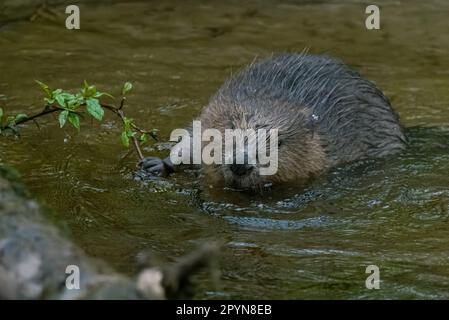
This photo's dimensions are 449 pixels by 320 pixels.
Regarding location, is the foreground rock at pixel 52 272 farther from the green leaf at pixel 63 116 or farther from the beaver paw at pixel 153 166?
the beaver paw at pixel 153 166

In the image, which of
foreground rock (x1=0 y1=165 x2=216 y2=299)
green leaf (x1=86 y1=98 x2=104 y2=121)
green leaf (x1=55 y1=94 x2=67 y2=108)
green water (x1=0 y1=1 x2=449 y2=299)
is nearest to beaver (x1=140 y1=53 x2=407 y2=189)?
green water (x1=0 y1=1 x2=449 y2=299)

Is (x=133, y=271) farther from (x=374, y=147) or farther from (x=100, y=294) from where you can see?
(x=374, y=147)

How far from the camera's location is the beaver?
590cm

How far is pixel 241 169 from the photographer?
214 inches

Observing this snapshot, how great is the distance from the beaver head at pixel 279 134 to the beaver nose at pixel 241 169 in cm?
12

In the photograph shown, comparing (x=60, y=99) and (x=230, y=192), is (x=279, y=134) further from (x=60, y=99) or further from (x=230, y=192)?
(x=60, y=99)

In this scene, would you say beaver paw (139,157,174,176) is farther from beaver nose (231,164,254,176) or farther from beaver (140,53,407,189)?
beaver nose (231,164,254,176)

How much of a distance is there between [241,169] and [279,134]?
57cm

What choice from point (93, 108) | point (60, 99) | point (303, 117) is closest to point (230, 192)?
point (303, 117)


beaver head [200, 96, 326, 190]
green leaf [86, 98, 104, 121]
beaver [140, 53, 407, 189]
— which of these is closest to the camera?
green leaf [86, 98, 104, 121]

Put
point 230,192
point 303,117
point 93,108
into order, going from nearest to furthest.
→ 1. point 93,108
2. point 230,192
3. point 303,117

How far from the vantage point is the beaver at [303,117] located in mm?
5902

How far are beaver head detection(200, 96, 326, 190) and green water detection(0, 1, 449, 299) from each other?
0.12 meters

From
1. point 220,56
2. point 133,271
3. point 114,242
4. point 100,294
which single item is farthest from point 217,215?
point 220,56
